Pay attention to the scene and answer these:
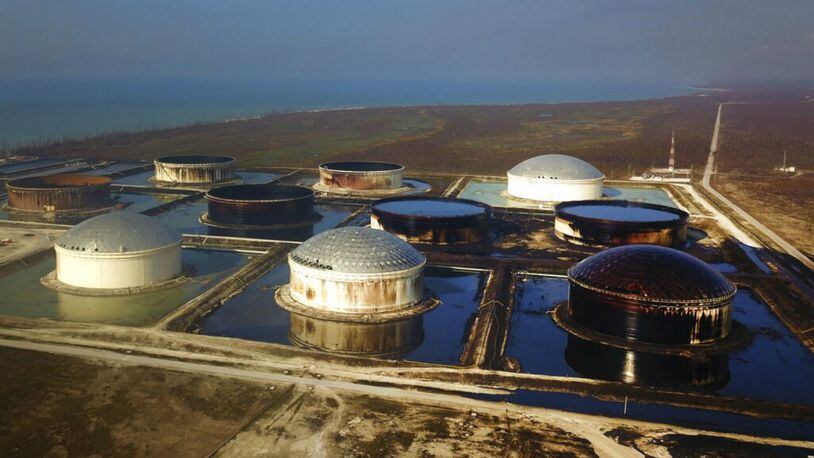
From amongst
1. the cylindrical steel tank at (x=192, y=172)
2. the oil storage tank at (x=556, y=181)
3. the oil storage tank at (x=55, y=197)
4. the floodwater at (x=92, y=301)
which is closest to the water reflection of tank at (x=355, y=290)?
the floodwater at (x=92, y=301)

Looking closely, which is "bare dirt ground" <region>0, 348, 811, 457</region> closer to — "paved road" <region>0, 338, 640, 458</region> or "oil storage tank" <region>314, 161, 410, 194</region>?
"paved road" <region>0, 338, 640, 458</region>

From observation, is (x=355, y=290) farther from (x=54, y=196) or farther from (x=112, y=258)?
(x=54, y=196)

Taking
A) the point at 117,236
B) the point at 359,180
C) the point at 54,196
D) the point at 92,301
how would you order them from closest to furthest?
the point at 92,301 < the point at 117,236 < the point at 54,196 < the point at 359,180

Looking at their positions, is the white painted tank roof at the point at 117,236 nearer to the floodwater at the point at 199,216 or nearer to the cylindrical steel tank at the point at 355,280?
the cylindrical steel tank at the point at 355,280

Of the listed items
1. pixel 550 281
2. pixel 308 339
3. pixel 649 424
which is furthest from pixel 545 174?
pixel 649 424

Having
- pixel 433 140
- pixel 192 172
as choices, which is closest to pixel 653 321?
pixel 192 172

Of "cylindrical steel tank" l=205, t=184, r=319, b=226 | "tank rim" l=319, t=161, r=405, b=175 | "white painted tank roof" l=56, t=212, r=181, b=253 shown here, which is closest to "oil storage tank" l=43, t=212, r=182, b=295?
"white painted tank roof" l=56, t=212, r=181, b=253

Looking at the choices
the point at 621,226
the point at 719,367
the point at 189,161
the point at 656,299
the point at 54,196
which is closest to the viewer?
the point at 719,367

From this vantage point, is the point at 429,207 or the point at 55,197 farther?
the point at 55,197
